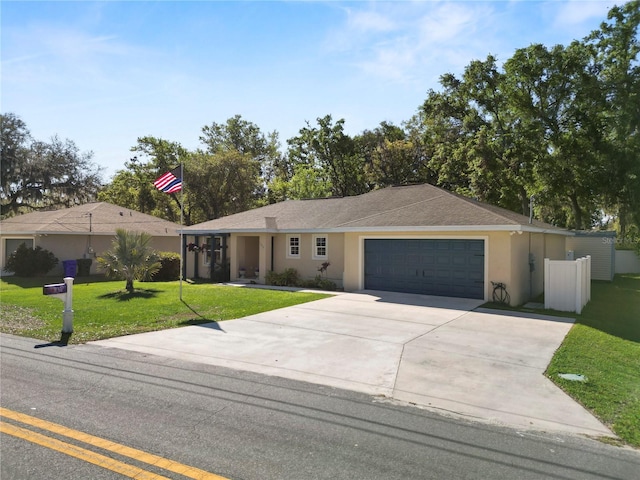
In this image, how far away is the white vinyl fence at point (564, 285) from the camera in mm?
12953

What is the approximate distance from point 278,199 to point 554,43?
28.3m

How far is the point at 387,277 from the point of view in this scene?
1712 cm

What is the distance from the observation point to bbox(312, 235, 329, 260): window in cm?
1958

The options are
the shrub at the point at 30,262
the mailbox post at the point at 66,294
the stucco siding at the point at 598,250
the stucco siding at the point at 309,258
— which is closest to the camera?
the mailbox post at the point at 66,294

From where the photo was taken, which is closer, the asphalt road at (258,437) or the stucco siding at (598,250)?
the asphalt road at (258,437)

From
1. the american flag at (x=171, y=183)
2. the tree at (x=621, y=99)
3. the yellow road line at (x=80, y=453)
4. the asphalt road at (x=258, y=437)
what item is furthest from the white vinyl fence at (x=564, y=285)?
the tree at (x=621, y=99)

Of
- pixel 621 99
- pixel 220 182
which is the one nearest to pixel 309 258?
pixel 621 99

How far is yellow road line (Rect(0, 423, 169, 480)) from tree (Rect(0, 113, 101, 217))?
4166cm

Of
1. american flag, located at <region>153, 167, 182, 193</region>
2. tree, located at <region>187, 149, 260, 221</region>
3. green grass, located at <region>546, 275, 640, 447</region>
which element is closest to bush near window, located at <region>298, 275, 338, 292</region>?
american flag, located at <region>153, 167, 182, 193</region>

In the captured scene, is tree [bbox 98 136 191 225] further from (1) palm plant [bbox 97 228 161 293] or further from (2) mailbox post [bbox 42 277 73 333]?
(2) mailbox post [bbox 42 277 73 333]

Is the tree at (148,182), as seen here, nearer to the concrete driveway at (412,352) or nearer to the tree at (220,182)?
the tree at (220,182)

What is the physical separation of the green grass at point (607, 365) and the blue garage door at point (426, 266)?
3.55m

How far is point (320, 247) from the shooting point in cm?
1977

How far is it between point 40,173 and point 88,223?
18.7 meters
